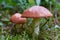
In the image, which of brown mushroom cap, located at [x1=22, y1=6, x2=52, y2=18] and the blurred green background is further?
the blurred green background

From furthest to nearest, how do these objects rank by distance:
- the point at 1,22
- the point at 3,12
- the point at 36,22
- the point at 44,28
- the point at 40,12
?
the point at 3,12 → the point at 1,22 → the point at 44,28 → the point at 36,22 → the point at 40,12

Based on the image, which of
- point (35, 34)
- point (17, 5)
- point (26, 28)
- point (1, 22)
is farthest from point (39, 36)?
point (17, 5)

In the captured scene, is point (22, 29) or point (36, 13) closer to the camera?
point (36, 13)

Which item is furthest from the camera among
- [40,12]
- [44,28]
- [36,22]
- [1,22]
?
[1,22]

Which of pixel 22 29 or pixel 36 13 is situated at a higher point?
pixel 36 13

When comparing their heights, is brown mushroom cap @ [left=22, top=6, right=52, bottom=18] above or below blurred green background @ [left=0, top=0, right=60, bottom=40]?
above

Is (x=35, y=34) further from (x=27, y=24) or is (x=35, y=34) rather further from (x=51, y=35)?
(x=27, y=24)

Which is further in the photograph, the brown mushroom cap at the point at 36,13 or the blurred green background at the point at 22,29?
the blurred green background at the point at 22,29

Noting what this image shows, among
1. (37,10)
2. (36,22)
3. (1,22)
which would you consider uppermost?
(37,10)

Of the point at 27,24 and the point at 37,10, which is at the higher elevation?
the point at 37,10

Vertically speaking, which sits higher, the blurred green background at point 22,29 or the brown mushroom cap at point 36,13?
the brown mushroom cap at point 36,13

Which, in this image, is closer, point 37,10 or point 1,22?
point 37,10
